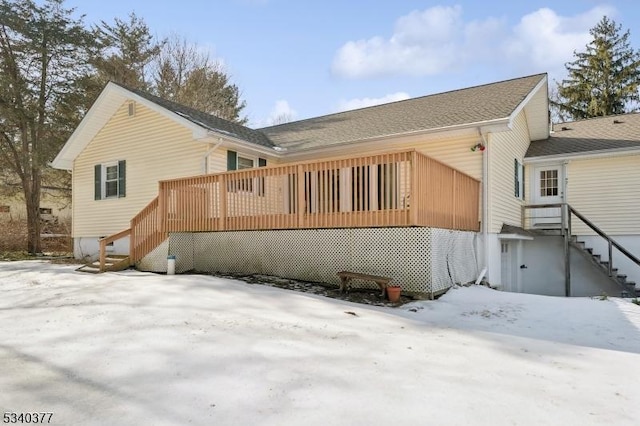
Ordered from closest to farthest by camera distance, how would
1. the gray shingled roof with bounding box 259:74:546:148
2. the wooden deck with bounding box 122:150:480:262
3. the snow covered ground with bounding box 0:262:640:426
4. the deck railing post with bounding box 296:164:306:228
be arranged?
the snow covered ground with bounding box 0:262:640:426, the wooden deck with bounding box 122:150:480:262, the deck railing post with bounding box 296:164:306:228, the gray shingled roof with bounding box 259:74:546:148

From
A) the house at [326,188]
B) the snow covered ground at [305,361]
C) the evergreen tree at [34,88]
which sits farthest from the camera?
the evergreen tree at [34,88]

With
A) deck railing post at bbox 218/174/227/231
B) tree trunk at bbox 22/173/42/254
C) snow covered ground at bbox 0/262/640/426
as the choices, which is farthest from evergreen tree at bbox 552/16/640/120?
tree trunk at bbox 22/173/42/254

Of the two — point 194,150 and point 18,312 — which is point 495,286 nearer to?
point 194,150

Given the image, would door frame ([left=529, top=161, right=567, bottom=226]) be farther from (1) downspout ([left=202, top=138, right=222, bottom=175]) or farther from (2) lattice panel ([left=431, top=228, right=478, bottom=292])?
(1) downspout ([left=202, top=138, right=222, bottom=175])

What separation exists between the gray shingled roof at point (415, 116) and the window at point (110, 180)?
16.0 ft

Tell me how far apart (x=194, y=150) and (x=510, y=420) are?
10.4 m

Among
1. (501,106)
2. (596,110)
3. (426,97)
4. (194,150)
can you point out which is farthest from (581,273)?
(596,110)

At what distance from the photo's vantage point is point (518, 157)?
495 inches

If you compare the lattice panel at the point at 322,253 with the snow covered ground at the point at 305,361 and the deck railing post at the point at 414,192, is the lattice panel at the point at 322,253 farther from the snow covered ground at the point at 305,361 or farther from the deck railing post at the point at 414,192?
the snow covered ground at the point at 305,361

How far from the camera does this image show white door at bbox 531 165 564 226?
514 inches

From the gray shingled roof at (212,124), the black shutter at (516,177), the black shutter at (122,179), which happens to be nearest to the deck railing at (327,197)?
the gray shingled roof at (212,124)

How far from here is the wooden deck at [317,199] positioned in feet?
23.7

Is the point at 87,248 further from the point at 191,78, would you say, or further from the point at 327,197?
the point at 191,78

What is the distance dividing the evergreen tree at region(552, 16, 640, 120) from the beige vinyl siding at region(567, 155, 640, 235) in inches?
691
